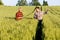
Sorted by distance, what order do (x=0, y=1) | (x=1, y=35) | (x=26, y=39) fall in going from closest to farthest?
1. (x=26, y=39)
2. (x=1, y=35)
3. (x=0, y=1)

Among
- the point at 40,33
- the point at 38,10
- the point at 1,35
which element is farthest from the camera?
the point at 38,10

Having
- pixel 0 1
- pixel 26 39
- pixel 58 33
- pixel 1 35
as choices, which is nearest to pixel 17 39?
pixel 26 39

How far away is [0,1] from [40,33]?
62501 mm

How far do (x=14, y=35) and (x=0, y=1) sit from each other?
63415mm

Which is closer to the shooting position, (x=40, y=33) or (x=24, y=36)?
(x=24, y=36)

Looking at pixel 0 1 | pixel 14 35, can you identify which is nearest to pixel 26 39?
pixel 14 35

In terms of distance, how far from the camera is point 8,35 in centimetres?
809

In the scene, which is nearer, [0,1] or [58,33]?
[58,33]

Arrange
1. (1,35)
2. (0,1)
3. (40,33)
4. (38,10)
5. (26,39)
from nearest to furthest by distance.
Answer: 1. (26,39)
2. (1,35)
3. (40,33)
4. (38,10)
5. (0,1)

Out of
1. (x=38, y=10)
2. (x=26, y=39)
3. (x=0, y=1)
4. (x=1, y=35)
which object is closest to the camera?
(x=26, y=39)

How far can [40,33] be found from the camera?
9125 mm

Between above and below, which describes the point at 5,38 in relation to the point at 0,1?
above

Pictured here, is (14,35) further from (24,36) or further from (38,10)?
(38,10)

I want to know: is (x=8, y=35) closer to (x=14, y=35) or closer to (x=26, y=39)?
(x=14, y=35)
